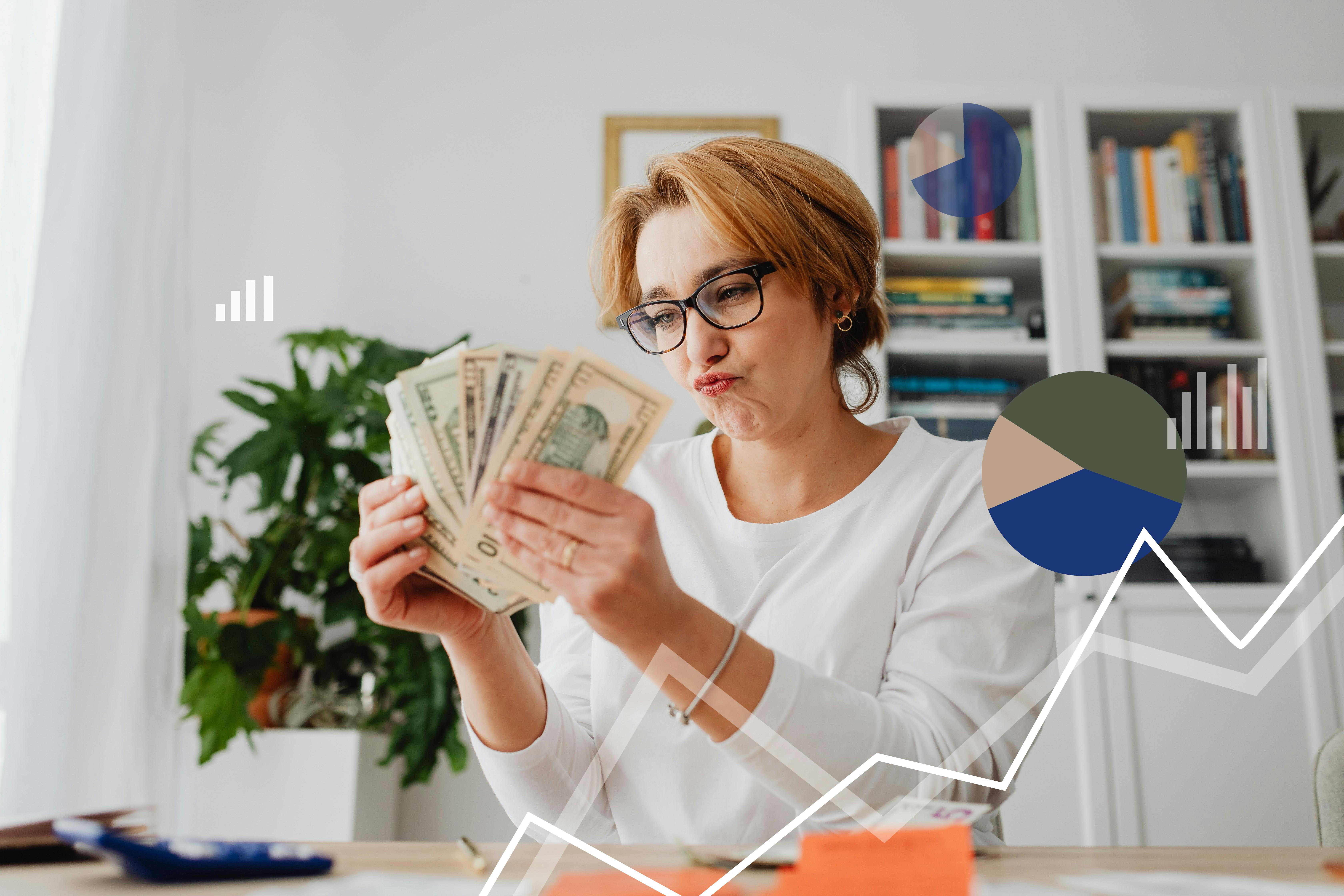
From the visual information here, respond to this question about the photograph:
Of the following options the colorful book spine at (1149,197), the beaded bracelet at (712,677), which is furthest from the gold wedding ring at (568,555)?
the colorful book spine at (1149,197)

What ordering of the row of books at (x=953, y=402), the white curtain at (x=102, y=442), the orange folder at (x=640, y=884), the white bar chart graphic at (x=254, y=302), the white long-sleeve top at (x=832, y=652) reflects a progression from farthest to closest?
the white bar chart graphic at (x=254, y=302), the row of books at (x=953, y=402), the white curtain at (x=102, y=442), the white long-sleeve top at (x=832, y=652), the orange folder at (x=640, y=884)

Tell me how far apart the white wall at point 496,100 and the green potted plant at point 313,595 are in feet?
1.39

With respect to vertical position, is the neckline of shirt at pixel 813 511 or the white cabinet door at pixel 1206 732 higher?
the neckline of shirt at pixel 813 511

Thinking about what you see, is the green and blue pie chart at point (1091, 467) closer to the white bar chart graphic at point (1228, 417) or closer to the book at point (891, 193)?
the white bar chart graphic at point (1228, 417)

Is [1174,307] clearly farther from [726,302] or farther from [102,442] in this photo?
[102,442]

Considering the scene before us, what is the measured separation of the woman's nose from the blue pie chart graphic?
1437mm

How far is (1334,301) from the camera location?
7.68ft

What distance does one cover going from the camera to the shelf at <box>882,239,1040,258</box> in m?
2.16

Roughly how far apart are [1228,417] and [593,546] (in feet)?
6.81

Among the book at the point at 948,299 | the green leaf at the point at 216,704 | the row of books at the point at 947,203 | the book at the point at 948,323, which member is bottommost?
the green leaf at the point at 216,704

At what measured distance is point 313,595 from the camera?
195 centimetres

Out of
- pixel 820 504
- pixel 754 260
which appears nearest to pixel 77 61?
pixel 754 260

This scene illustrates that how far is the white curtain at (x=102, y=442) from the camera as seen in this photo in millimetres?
1431

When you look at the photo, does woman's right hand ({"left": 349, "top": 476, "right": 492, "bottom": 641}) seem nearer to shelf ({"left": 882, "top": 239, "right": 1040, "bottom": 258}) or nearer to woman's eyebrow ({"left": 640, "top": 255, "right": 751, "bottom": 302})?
woman's eyebrow ({"left": 640, "top": 255, "right": 751, "bottom": 302})
